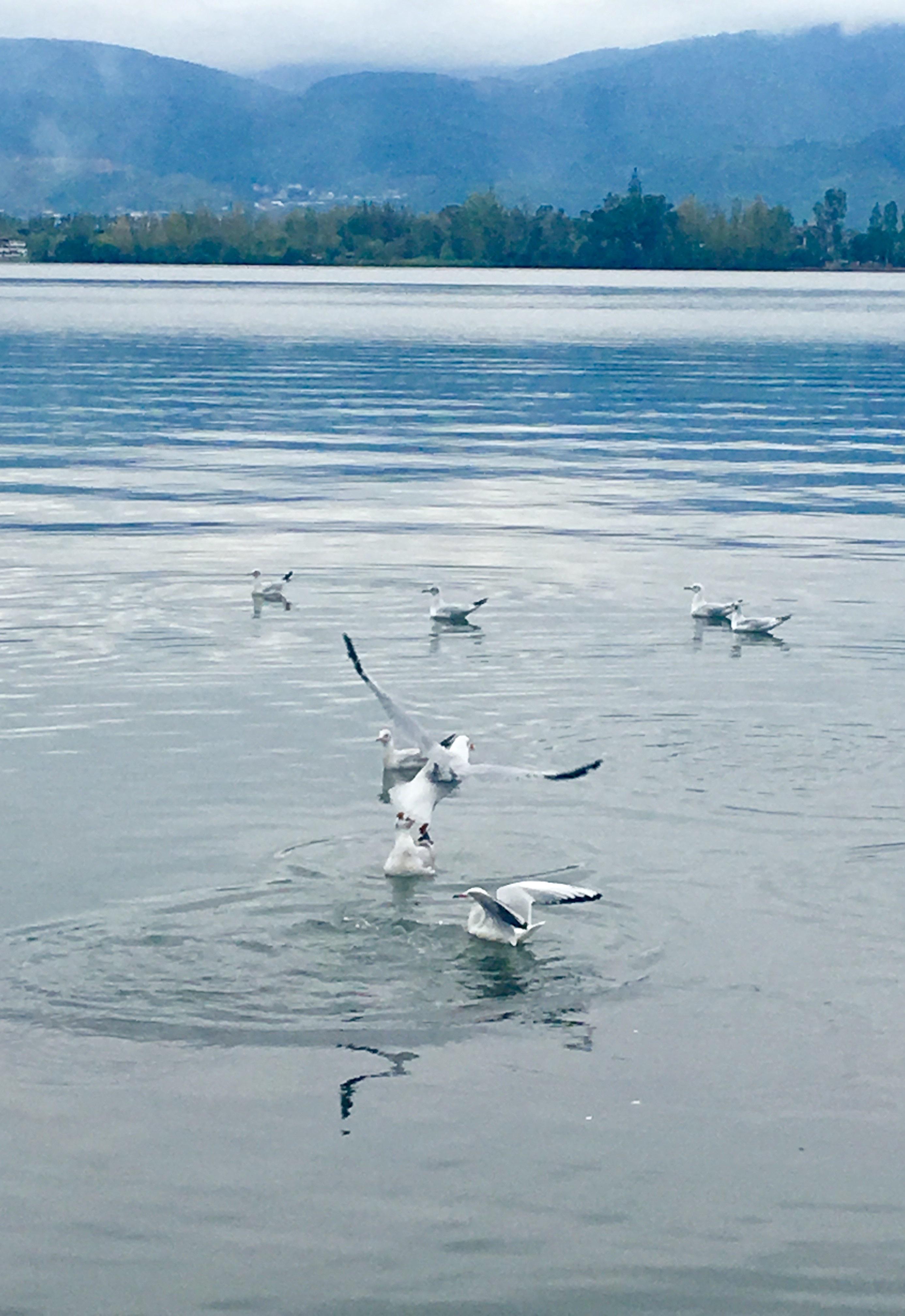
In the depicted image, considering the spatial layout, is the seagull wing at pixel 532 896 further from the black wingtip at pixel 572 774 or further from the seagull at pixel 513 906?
the black wingtip at pixel 572 774

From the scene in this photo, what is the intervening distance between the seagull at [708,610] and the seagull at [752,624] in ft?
0.51

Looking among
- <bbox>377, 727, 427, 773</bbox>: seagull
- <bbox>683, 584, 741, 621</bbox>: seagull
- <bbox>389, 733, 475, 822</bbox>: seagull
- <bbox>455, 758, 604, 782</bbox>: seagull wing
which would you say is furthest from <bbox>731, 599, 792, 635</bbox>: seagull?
<bbox>455, 758, 604, 782</bbox>: seagull wing

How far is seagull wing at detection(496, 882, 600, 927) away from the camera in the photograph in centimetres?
1421

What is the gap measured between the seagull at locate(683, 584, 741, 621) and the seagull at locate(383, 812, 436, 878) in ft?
36.8

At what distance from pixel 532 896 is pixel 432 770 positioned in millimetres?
2052

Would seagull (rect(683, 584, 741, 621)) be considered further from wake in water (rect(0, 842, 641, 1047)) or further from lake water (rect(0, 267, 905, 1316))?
wake in water (rect(0, 842, 641, 1047))

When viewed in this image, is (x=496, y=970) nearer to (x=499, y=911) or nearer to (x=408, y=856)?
(x=499, y=911)

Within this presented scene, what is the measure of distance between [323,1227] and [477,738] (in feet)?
32.0

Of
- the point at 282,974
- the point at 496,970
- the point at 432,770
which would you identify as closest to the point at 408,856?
the point at 432,770

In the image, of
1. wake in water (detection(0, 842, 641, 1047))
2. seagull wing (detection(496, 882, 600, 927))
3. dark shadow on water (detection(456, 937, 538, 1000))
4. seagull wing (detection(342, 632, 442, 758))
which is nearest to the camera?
wake in water (detection(0, 842, 641, 1047))

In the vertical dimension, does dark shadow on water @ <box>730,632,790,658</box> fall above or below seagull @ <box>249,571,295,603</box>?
below

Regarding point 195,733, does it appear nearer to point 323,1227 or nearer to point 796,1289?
point 323,1227

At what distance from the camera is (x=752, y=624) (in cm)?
2555

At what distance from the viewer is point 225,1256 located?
33.8 feet
